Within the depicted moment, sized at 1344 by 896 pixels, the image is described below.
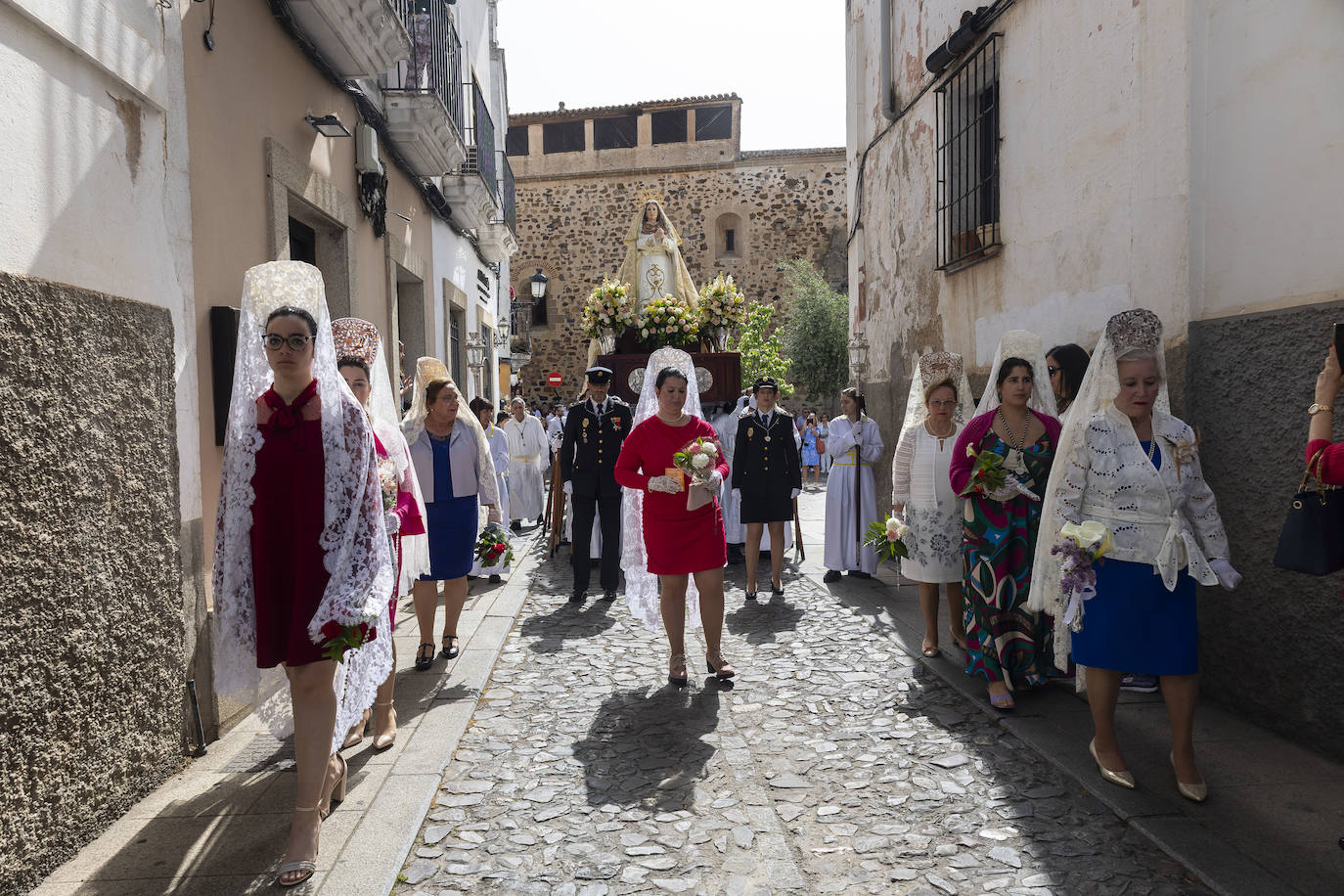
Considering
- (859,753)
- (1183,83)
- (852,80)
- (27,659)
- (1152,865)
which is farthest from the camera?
(852,80)

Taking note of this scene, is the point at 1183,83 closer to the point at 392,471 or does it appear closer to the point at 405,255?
the point at 392,471

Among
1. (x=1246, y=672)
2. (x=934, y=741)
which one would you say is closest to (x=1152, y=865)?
(x=934, y=741)

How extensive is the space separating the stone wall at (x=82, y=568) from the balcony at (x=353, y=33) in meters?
2.95

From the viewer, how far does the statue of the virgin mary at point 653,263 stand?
429 inches

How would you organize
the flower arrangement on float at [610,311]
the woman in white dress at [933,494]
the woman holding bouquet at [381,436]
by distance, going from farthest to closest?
the flower arrangement on float at [610,311]
the woman in white dress at [933,494]
the woman holding bouquet at [381,436]

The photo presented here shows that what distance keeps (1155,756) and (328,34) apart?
21.5ft

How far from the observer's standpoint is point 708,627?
17.7 ft

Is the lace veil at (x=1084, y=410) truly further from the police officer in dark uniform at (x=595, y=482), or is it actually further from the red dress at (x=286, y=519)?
the police officer in dark uniform at (x=595, y=482)

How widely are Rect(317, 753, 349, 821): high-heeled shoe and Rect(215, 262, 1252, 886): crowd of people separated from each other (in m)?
0.01

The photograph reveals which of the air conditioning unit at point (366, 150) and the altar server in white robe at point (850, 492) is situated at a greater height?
the air conditioning unit at point (366, 150)

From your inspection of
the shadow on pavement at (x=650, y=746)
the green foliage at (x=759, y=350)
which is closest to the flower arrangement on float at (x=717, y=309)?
the shadow on pavement at (x=650, y=746)

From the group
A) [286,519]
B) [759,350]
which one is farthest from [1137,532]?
[759,350]

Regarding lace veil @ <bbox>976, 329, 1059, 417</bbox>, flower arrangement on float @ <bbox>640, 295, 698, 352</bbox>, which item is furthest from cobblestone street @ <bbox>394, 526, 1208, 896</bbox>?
flower arrangement on float @ <bbox>640, 295, 698, 352</bbox>

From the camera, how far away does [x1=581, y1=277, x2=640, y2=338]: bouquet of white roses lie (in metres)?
10.3
